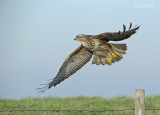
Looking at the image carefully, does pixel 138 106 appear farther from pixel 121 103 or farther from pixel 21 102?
pixel 21 102

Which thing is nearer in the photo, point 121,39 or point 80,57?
point 121,39

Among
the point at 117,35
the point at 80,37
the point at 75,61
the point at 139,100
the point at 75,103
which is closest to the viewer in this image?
the point at 139,100

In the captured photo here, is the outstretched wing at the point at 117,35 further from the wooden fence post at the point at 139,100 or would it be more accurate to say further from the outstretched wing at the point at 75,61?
the wooden fence post at the point at 139,100

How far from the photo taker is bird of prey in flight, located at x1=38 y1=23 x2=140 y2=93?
314 inches

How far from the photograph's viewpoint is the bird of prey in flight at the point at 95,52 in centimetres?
797

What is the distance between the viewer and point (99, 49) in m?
8.21

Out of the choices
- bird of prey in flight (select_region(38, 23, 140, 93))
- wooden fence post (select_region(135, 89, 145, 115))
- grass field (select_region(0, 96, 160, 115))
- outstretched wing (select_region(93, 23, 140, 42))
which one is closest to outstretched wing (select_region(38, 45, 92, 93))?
bird of prey in flight (select_region(38, 23, 140, 93))

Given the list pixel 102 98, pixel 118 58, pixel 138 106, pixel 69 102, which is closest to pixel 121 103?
pixel 102 98

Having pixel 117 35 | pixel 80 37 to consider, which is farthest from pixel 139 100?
pixel 80 37

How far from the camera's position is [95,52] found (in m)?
8.56

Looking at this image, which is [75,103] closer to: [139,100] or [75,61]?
[75,61]

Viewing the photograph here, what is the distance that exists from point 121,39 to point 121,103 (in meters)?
4.71

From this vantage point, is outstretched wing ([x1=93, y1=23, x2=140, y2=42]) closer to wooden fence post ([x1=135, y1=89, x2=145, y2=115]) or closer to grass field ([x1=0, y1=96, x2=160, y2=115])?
wooden fence post ([x1=135, y1=89, x2=145, y2=115])

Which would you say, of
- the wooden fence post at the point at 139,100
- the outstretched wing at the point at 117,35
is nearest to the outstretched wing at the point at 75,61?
the outstretched wing at the point at 117,35
